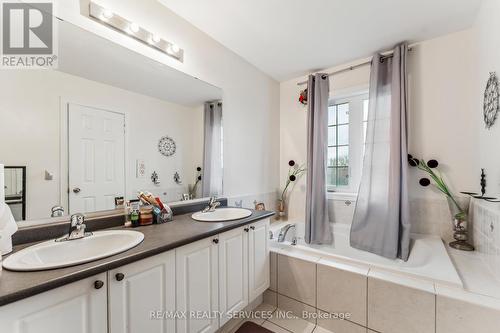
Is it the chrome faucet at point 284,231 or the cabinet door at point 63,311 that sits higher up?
the cabinet door at point 63,311

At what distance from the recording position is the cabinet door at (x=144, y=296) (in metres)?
0.89

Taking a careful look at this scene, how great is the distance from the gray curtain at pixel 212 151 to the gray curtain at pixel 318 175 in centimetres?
112

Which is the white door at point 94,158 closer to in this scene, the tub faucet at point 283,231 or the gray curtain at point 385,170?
the tub faucet at point 283,231

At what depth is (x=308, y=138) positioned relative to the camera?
2584mm

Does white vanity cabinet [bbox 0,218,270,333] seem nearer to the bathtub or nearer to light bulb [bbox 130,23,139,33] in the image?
the bathtub

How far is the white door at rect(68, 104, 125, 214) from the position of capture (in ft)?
3.96

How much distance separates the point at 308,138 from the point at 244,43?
127 cm

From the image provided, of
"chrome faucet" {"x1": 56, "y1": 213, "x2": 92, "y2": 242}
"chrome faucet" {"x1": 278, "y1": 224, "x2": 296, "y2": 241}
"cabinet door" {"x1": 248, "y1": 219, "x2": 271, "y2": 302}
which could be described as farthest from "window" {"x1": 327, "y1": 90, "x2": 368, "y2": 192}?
"chrome faucet" {"x1": 56, "y1": 213, "x2": 92, "y2": 242}

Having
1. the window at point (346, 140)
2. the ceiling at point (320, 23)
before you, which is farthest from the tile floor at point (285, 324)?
the ceiling at point (320, 23)

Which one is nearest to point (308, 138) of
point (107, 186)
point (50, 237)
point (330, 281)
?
point (330, 281)

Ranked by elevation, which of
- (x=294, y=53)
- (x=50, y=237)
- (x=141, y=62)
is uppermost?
(x=294, y=53)

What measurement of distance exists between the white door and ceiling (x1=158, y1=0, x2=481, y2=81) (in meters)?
1.06

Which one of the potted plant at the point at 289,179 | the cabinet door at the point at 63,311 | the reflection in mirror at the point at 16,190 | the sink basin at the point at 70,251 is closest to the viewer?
the cabinet door at the point at 63,311

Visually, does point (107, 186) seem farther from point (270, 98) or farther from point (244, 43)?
point (270, 98)
